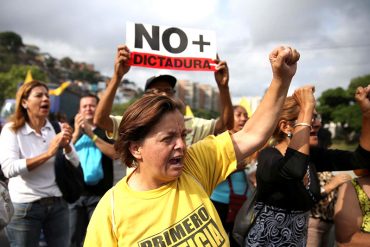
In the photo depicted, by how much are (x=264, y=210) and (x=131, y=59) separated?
4.91 feet

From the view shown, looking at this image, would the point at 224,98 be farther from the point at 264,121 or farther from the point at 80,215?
the point at 80,215

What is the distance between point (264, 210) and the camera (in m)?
2.10

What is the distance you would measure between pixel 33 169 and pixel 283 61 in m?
2.22

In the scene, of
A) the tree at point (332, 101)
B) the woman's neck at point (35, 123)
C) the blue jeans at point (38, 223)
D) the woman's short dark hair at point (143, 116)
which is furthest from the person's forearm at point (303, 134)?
the tree at point (332, 101)

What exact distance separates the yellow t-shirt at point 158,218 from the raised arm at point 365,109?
3.79ft

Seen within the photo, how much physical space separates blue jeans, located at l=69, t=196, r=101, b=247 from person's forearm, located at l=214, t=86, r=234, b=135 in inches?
63.1

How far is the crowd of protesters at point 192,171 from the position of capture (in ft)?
4.98

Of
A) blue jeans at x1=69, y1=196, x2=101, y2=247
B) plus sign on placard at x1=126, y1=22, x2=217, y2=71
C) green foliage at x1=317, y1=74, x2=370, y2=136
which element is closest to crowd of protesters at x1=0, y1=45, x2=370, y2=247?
plus sign on placard at x1=126, y1=22, x2=217, y2=71

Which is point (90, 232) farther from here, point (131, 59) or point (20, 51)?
point (20, 51)

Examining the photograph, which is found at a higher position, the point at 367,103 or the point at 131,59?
the point at 131,59

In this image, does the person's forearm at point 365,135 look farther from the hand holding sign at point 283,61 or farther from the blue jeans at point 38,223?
the blue jeans at point 38,223

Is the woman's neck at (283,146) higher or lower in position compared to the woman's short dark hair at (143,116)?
lower

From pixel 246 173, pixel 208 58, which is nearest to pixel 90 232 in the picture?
pixel 208 58

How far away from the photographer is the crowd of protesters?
4.98ft
